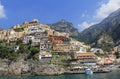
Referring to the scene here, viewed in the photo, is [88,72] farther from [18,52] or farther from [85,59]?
[18,52]

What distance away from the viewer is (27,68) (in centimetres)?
8881

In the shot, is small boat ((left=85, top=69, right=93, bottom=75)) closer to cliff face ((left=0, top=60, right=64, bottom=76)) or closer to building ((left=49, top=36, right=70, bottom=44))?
cliff face ((left=0, top=60, right=64, bottom=76))

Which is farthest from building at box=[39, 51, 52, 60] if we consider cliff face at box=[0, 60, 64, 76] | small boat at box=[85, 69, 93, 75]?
small boat at box=[85, 69, 93, 75]

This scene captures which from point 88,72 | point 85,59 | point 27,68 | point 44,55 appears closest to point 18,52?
point 44,55

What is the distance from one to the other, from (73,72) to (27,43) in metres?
21.0

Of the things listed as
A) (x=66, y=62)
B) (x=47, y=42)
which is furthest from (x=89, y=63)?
(x=47, y=42)

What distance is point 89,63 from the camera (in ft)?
330

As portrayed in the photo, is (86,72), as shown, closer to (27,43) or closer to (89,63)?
(89,63)

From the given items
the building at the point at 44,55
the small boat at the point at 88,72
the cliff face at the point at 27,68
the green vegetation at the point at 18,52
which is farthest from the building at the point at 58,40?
the small boat at the point at 88,72

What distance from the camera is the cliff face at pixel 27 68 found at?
284 ft

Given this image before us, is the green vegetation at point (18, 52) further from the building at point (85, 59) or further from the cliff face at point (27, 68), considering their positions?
the building at point (85, 59)

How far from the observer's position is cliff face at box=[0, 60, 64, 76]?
8662 cm

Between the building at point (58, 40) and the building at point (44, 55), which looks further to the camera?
the building at point (58, 40)

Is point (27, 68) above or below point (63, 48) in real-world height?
below
